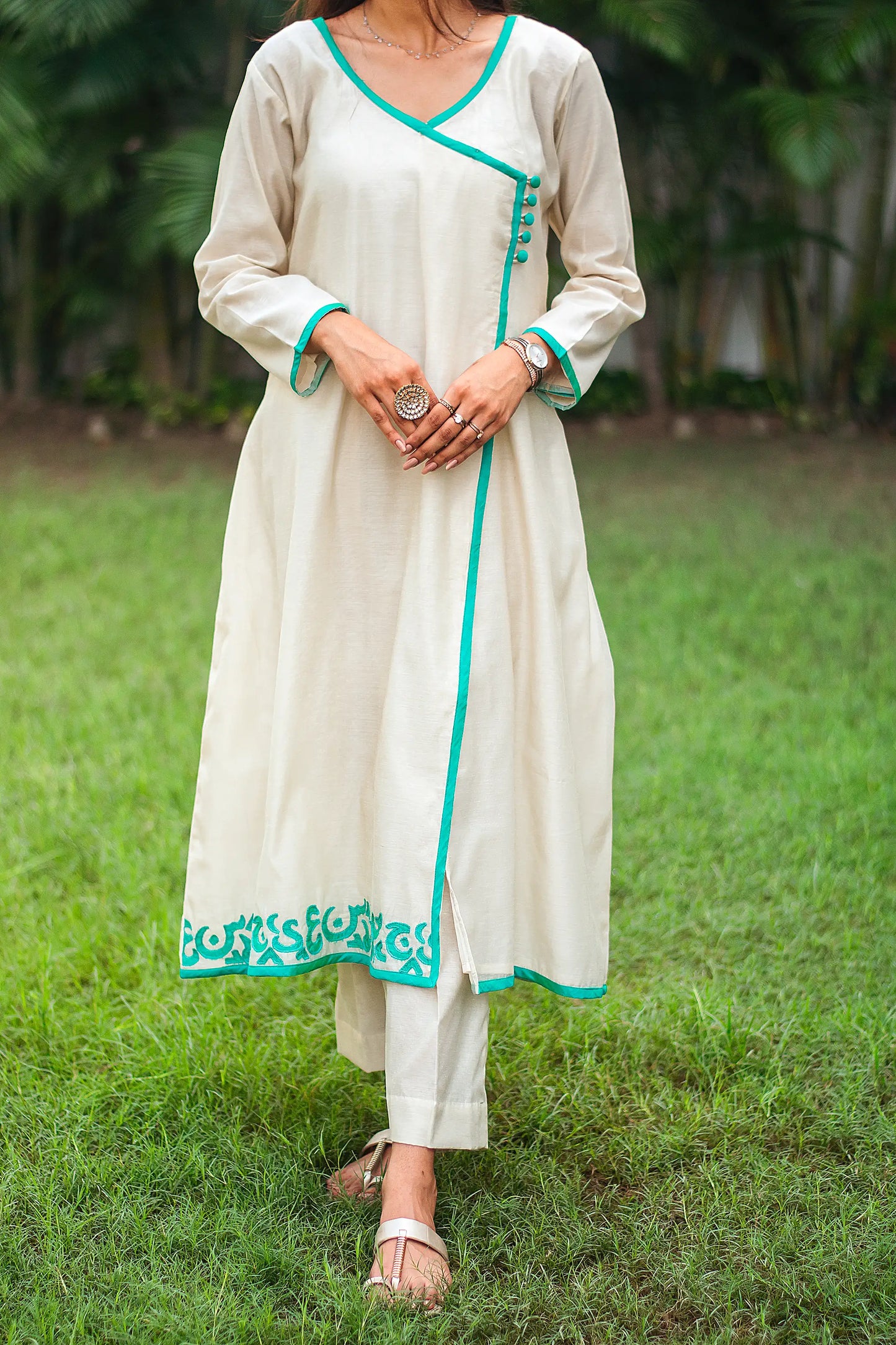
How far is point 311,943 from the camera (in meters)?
1.84

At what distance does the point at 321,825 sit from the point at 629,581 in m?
3.36

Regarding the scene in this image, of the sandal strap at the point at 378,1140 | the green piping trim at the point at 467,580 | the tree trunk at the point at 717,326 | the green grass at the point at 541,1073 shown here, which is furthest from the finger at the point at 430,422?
the tree trunk at the point at 717,326

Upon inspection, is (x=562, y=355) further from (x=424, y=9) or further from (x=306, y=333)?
(x=424, y=9)

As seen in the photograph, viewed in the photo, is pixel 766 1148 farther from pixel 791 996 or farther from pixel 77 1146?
pixel 77 1146

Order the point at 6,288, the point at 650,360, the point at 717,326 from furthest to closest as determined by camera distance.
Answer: the point at 6,288
the point at 717,326
the point at 650,360

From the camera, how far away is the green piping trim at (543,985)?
70.1 inches

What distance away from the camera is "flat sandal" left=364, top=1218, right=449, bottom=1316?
1714mm

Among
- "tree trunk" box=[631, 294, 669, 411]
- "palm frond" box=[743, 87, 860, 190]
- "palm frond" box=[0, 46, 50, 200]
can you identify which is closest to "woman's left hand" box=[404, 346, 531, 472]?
"palm frond" box=[743, 87, 860, 190]

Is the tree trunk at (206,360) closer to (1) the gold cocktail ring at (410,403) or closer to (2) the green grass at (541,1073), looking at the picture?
(2) the green grass at (541,1073)

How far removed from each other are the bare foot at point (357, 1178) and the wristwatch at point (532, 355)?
43.1 inches

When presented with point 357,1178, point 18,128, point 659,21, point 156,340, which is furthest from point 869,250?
point 357,1178

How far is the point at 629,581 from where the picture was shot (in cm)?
504

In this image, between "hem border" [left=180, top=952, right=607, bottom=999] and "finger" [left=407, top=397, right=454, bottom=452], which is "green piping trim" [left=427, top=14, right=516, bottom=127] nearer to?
"finger" [left=407, top=397, right=454, bottom=452]

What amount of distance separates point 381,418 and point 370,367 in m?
0.06
